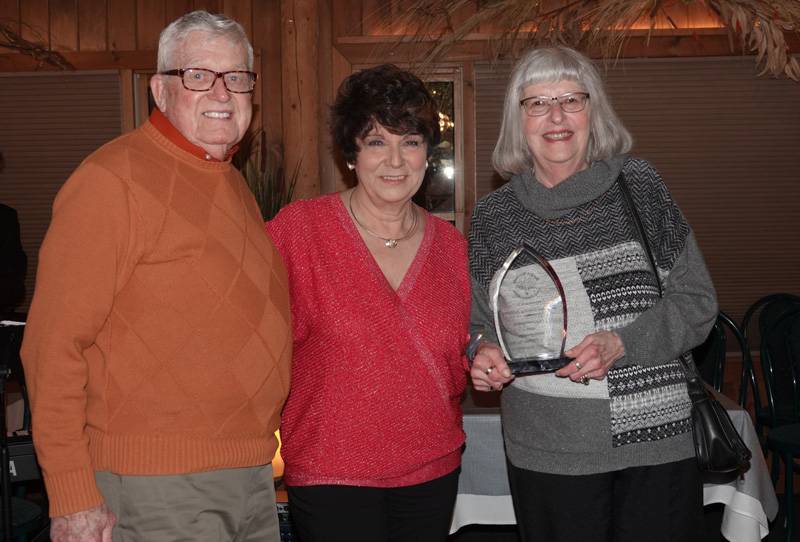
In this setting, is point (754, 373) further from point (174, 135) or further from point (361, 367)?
point (174, 135)

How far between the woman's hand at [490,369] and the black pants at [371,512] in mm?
292

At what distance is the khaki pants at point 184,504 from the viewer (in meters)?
1.74

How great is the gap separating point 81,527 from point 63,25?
4.87 meters

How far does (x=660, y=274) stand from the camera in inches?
79.2

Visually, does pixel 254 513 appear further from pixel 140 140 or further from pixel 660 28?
pixel 660 28

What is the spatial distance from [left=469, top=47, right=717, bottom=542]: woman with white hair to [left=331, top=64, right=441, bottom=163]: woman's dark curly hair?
28 centimetres

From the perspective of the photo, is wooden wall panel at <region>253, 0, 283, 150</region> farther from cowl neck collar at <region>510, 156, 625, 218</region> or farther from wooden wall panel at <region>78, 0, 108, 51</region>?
cowl neck collar at <region>510, 156, 625, 218</region>

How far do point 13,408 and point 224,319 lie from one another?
221 centimetres

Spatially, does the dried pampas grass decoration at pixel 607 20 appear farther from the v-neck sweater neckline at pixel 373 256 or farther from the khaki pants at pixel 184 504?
the khaki pants at pixel 184 504

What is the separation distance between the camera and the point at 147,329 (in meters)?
1.73

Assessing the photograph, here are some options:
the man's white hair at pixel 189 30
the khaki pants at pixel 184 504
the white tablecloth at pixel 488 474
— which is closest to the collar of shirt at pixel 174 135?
the man's white hair at pixel 189 30

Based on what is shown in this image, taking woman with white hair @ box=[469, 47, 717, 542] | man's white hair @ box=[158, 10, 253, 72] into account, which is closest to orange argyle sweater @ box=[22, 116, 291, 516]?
man's white hair @ box=[158, 10, 253, 72]

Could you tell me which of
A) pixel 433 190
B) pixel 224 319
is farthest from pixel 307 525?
pixel 433 190

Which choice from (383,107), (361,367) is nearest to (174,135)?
(383,107)
